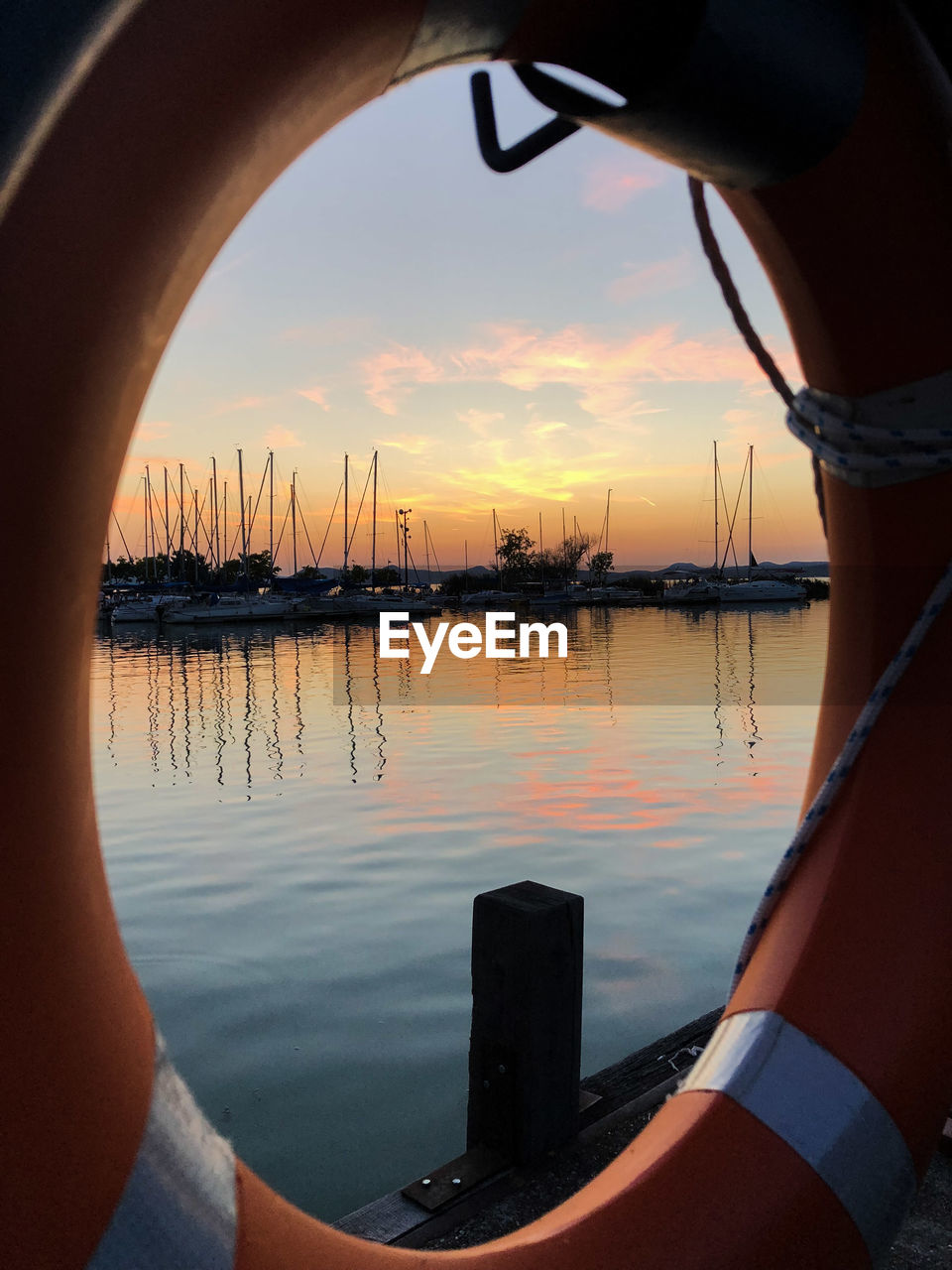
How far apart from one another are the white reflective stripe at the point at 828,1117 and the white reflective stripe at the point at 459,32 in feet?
4.10

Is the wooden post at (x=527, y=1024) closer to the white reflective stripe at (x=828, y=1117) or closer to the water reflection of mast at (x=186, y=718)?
the white reflective stripe at (x=828, y=1117)

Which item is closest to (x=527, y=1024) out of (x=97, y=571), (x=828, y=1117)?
(x=828, y=1117)

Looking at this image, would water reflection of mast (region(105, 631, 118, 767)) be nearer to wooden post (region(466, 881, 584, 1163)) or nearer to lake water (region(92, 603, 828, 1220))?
lake water (region(92, 603, 828, 1220))

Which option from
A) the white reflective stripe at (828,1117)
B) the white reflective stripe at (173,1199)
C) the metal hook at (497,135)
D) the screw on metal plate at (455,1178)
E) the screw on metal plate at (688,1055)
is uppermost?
the metal hook at (497,135)

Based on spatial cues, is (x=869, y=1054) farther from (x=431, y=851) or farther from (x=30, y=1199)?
(x=431, y=851)

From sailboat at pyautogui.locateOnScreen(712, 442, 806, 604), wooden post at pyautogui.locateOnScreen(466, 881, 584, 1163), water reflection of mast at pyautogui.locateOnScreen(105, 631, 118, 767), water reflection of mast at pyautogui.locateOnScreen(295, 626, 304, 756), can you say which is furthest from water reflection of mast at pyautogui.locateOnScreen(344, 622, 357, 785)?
sailboat at pyautogui.locateOnScreen(712, 442, 806, 604)

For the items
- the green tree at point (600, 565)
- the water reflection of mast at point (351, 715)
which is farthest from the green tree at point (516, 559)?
the water reflection of mast at point (351, 715)

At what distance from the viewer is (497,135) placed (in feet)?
4.05

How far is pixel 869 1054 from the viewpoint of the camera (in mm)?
1255

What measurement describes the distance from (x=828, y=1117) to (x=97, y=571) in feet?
3.54

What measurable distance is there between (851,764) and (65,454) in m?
1.14

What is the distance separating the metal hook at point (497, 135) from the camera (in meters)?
1.22

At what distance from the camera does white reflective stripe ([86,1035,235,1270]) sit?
80 cm

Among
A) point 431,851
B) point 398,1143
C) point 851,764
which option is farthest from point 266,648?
point 851,764
